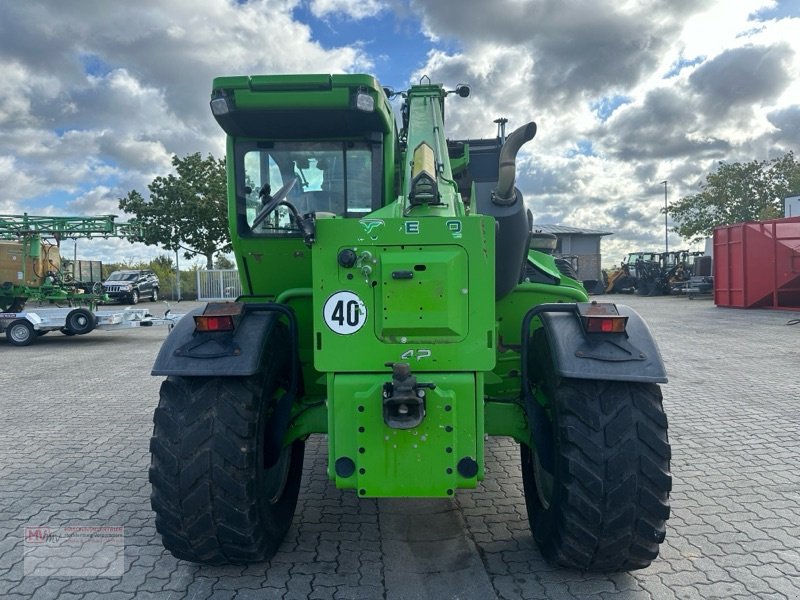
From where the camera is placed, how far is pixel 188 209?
28375 mm

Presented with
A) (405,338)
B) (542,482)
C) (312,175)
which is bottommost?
(542,482)

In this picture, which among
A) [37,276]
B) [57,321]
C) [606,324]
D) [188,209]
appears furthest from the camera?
[188,209]

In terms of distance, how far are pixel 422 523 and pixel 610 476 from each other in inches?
60.1

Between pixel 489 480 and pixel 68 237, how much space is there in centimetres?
2043

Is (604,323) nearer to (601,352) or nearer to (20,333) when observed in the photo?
(601,352)

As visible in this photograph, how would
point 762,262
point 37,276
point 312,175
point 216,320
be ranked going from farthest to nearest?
point 762,262 < point 37,276 < point 312,175 < point 216,320

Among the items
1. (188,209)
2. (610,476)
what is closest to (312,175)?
(610,476)

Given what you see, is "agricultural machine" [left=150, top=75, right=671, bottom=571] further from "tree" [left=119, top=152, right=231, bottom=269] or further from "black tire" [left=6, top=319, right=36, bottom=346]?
"tree" [left=119, top=152, right=231, bottom=269]

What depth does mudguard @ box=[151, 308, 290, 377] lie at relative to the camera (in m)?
3.17

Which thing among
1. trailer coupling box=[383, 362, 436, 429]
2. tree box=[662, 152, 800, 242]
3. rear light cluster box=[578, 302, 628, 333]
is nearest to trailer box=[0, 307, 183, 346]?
trailer coupling box=[383, 362, 436, 429]

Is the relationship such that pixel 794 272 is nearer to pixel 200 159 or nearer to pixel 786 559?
pixel 786 559

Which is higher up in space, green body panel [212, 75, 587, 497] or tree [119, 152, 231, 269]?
tree [119, 152, 231, 269]

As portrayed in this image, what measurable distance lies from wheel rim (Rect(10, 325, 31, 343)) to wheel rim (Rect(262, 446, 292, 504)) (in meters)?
13.0

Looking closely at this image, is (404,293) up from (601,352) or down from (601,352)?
up
